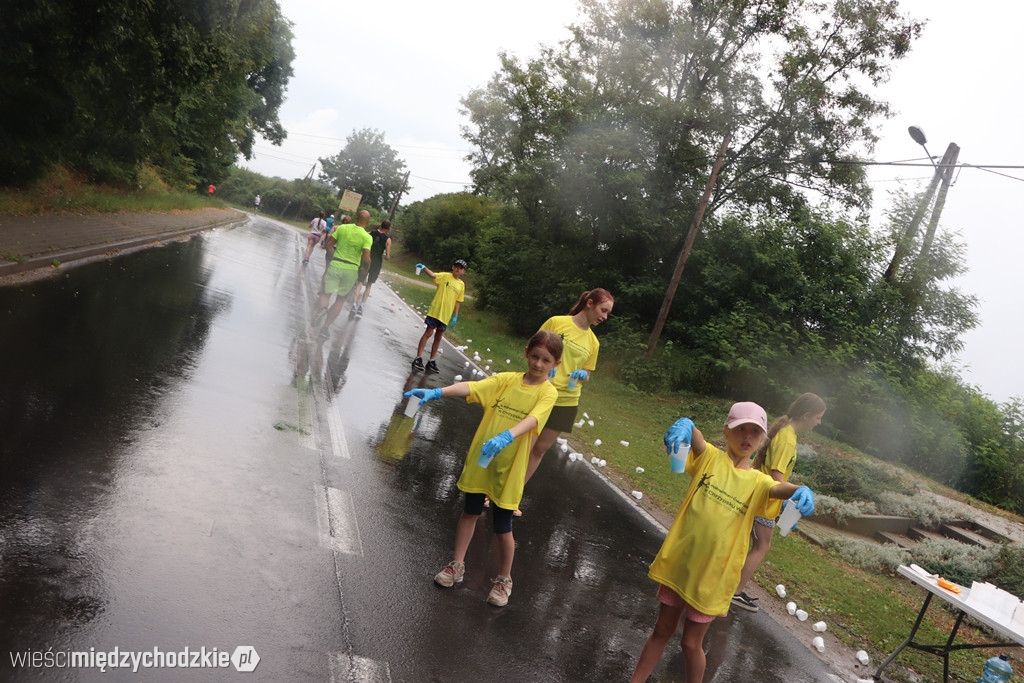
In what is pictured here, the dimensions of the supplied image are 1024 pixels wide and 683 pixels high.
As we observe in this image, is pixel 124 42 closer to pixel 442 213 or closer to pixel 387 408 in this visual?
pixel 387 408

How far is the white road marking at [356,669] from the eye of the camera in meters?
3.76

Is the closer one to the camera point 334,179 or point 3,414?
point 3,414

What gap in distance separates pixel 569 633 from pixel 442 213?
50.3 metres

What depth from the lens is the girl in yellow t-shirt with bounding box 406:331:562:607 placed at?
4973mm

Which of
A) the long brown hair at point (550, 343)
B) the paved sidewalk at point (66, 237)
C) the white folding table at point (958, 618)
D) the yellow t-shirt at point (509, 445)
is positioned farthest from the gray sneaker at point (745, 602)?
the paved sidewalk at point (66, 237)

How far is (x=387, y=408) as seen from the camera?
32.6 feet

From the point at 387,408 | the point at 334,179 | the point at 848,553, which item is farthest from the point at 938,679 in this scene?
the point at 334,179

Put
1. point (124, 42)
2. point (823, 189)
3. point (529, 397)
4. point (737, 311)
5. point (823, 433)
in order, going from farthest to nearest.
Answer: point (823, 189) → point (737, 311) → point (823, 433) → point (124, 42) → point (529, 397)

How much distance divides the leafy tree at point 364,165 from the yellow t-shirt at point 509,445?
339 ft

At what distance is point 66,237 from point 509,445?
1532cm

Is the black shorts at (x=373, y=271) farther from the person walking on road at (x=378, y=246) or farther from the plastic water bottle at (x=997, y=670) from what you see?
the plastic water bottle at (x=997, y=670)

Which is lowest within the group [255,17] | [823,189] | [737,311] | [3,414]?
[3,414]

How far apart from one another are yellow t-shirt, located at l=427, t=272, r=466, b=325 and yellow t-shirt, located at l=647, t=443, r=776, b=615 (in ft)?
28.6

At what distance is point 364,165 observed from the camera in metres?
109
